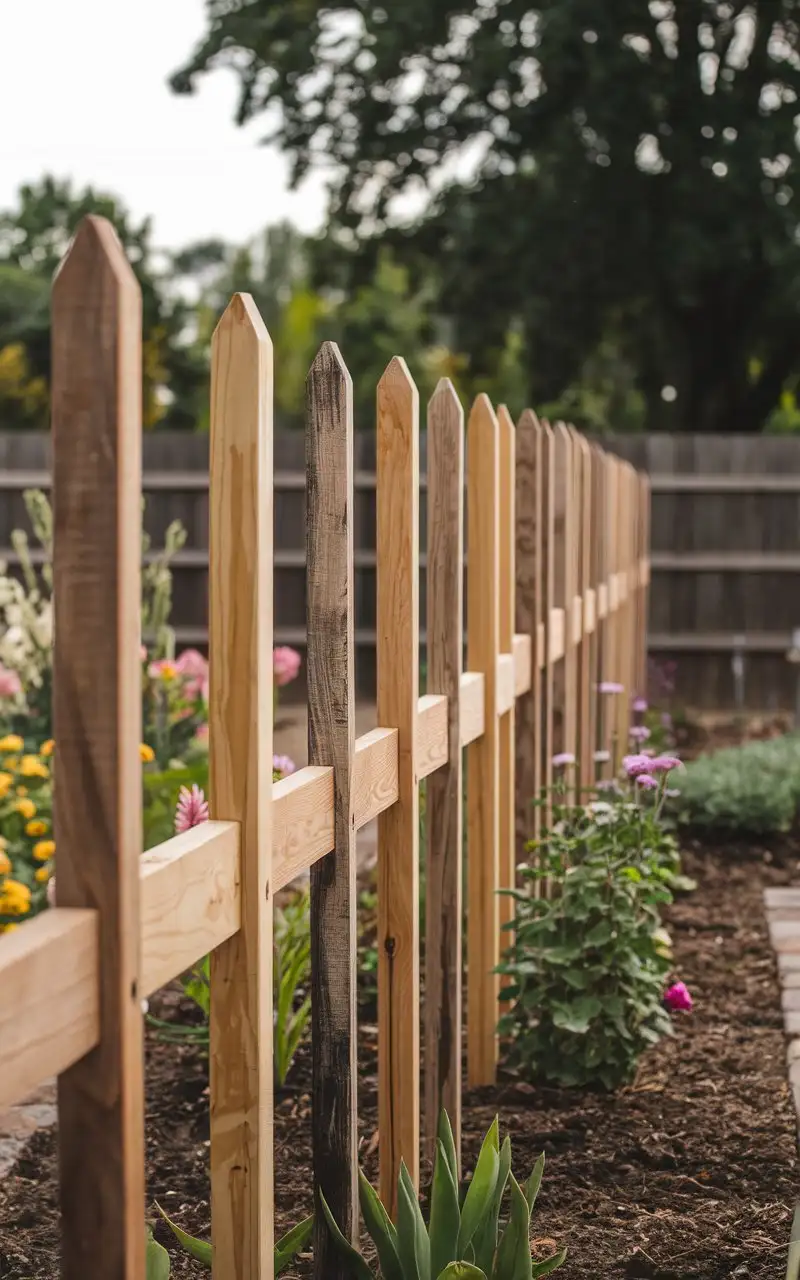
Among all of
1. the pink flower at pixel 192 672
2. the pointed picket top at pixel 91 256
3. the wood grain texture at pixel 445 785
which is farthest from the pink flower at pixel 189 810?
the pink flower at pixel 192 672

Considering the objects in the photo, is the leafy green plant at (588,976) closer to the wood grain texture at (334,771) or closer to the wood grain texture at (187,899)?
A: the wood grain texture at (334,771)

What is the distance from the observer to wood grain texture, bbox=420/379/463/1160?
282 cm

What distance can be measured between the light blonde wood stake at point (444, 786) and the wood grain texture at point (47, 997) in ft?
5.32

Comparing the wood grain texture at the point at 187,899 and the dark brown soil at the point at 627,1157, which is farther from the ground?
the wood grain texture at the point at 187,899

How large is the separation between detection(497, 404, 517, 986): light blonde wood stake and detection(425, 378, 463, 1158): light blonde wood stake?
542mm

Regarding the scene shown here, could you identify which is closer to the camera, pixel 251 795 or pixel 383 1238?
pixel 251 795

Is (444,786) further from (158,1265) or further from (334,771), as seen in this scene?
(158,1265)

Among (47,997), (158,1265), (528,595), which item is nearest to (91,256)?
(47,997)

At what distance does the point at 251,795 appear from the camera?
1685 mm

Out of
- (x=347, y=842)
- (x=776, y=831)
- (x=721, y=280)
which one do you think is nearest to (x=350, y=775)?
(x=347, y=842)

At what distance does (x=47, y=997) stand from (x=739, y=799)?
4953 mm

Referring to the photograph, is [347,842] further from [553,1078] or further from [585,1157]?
[553,1078]

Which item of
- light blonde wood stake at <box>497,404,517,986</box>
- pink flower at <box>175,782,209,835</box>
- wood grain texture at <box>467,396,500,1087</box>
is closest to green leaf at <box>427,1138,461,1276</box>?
pink flower at <box>175,782,209,835</box>

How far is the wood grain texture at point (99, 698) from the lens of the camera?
1213 mm
